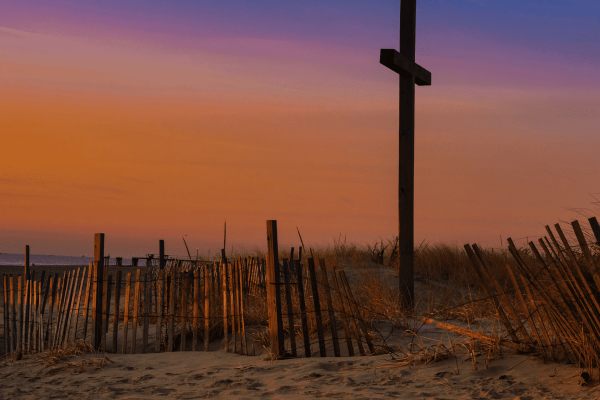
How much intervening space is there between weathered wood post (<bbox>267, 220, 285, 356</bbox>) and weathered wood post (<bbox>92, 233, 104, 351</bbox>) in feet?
7.43

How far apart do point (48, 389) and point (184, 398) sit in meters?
1.44

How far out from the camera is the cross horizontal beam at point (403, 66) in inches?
279

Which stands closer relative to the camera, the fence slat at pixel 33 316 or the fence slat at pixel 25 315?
the fence slat at pixel 33 316

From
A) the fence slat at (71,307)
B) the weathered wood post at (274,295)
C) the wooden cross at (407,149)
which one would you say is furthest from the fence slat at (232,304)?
the wooden cross at (407,149)

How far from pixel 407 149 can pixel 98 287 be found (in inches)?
164

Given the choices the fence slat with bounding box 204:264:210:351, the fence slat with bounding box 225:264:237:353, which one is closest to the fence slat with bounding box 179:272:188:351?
the fence slat with bounding box 204:264:210:351

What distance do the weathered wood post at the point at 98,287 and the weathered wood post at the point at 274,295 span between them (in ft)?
7.43

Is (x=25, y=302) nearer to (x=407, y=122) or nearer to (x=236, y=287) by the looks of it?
(x=236, y=287)

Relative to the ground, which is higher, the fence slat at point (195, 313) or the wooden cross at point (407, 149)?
the wooden cross at point (407, 149)

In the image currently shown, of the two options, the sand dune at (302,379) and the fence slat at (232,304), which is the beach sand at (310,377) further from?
the fence slat at (232,304)

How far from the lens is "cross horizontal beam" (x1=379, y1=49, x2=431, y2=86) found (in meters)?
7.08

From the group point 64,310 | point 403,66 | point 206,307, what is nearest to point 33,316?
point 64,310

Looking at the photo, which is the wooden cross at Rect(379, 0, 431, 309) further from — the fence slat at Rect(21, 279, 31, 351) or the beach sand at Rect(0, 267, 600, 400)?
the fence slat at Rect(21, 279, 31, 351)

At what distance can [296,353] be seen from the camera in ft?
18.2
